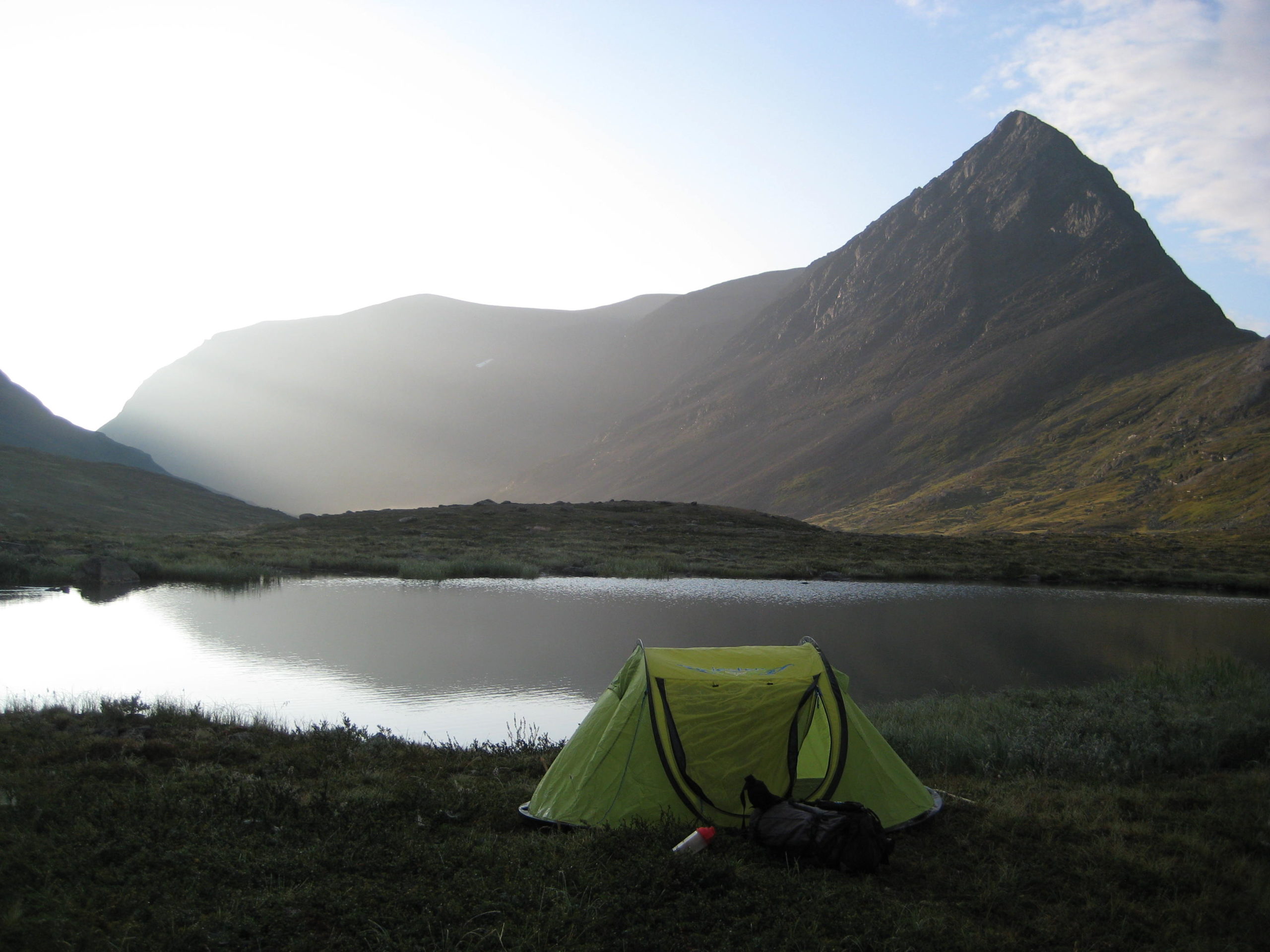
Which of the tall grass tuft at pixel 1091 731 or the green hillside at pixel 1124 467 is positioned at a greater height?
the green hillside at pixel 1124 467

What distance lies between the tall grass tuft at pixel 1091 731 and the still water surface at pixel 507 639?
3.16 meters

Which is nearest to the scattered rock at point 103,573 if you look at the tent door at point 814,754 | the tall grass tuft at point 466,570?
the tall grass tuft at point 466,570

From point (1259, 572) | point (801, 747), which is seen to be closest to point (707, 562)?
point (1259, 572)

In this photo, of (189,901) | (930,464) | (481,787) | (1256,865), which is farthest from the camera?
(930,464)

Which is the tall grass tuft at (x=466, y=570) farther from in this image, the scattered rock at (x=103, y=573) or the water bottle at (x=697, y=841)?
the water bottle at (x=697, y=841)

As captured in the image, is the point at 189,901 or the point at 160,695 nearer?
the point at 189,901

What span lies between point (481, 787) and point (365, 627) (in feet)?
49.0

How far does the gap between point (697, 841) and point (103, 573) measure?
29485 millimetres

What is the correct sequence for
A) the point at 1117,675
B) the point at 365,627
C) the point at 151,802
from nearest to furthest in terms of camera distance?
the point at 151,802 → the point at 1117,675 → the point at 365,627

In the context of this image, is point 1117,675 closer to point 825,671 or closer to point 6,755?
point 825,671

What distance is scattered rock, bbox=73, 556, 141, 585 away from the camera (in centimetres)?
2953

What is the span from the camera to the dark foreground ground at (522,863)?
5.77 meters

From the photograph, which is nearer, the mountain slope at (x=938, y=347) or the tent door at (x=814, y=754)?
the tent door at (x=814, y=754)

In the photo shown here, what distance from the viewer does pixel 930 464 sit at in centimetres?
12719
